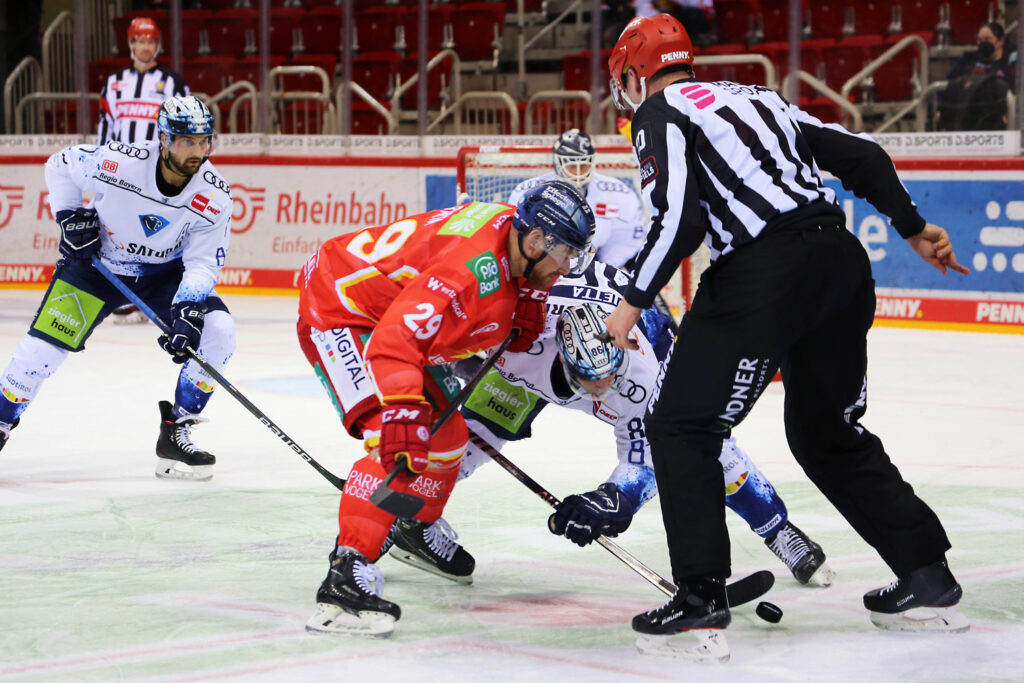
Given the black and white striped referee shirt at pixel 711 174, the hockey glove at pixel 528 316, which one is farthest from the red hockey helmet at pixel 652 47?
the hockey glove at pixel 528 316

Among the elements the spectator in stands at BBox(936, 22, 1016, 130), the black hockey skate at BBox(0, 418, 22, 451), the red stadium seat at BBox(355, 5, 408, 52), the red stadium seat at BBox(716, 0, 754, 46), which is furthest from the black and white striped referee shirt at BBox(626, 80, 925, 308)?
the red stadium seat at BBox(355, 5, 408, 52)

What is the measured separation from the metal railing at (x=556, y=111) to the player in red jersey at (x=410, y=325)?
7.09m

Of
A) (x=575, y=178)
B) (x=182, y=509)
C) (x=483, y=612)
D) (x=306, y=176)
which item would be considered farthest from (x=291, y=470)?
(x=306, y=176)

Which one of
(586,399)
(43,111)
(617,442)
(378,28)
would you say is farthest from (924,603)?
(43,111)

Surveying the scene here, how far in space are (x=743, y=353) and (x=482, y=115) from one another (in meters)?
8.06

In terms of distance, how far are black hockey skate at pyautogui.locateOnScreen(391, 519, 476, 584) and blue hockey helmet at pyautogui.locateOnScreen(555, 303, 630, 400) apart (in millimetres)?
587

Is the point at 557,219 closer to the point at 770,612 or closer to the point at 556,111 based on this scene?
the point at 770,612

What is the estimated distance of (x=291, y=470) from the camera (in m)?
5.27

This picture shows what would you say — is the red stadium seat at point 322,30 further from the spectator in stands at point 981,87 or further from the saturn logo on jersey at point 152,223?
the saturn logo on jersey at point 152,223

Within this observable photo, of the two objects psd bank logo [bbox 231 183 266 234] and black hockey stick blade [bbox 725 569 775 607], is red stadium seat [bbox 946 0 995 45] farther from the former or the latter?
black hockey stick blade [bbox 725 569 775 607]

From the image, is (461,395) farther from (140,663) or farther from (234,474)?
(234,474)

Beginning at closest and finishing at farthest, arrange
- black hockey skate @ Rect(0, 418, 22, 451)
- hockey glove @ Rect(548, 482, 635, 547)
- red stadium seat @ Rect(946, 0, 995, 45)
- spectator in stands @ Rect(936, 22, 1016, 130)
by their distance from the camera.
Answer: hockey glove @ Rect(548, 482, 635, 547) → black hockey skate @ Rect(0, 418, 22, 451) → spectator in stands @ Rect(936, 22, 1016, 130) → red stadium seat @ Rect(946, 0, 995, 45)

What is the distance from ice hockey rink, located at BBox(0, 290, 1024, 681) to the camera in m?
3.08

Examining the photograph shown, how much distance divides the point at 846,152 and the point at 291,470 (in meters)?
2.70
